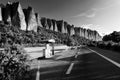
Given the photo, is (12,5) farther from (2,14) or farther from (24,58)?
(24,58)

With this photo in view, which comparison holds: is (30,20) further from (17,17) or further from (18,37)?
(18,37)

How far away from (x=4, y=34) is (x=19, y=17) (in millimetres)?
38645

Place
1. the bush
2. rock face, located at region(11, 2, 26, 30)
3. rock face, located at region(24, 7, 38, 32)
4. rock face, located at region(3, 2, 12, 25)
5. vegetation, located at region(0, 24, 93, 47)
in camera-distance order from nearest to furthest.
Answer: the bush, vegetation, located at region(0, 24, 93, 47), rock face, located at region(11, 2, 26, 30), rock face, located at region(3, 2, 12, 25), rock face, located at region(24, 7, 38, 32)

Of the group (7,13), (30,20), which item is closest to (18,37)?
(7,13)

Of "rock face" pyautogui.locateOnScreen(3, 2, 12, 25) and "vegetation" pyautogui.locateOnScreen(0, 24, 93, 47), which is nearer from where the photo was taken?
"vegetation" pyautogui.locateOnScreen(0, 24, 93, 47)

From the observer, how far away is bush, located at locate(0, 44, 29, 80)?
420 centimetres

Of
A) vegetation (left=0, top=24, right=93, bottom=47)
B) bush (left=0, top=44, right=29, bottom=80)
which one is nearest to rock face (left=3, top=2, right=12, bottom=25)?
vegetation (left=0, top=24, right=93, bottom=47)

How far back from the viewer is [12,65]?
4.51 m

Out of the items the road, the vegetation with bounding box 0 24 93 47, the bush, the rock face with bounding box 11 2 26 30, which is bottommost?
the road

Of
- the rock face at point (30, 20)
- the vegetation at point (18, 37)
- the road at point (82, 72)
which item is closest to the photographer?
the road at point (82, 72)

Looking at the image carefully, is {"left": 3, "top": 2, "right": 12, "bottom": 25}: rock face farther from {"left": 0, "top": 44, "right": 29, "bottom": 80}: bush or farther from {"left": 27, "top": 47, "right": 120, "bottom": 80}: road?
{"left": 0, "top": 44, "right": 29, "bottom": 80}: bush

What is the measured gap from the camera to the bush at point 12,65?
4195 mm

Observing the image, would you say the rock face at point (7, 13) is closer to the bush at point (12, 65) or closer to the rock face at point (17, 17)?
the rock face at point (17, 17)

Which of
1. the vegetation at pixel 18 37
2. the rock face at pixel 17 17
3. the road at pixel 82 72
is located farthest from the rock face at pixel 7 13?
the road at pixel 82 72
